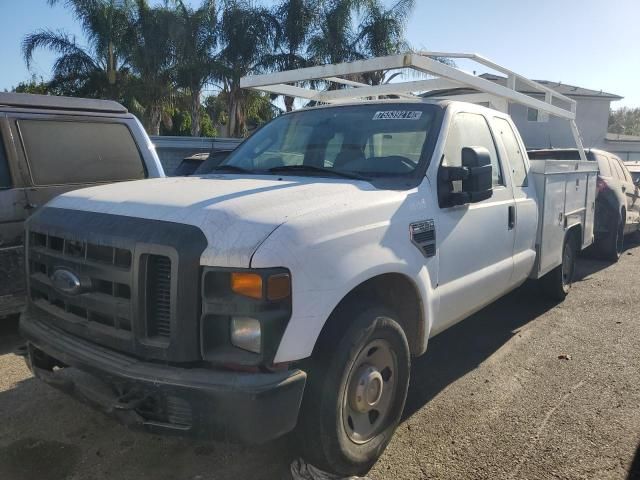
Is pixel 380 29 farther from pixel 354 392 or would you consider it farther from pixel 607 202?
pixel 354 392

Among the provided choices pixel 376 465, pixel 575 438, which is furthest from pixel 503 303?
pixel 376 465

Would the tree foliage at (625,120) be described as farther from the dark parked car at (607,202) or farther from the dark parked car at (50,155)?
the dark parked car at (50,155)

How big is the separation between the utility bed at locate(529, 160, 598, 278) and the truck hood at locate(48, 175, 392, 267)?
2.44 metres

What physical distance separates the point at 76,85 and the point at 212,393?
28130 mm

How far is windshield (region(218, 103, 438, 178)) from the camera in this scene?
3.45 meters

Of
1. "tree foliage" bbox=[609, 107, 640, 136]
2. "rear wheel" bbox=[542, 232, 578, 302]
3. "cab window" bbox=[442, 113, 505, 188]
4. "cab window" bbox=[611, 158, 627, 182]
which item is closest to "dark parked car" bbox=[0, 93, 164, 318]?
"cab window" bbox=[442, 113, 505, 188]

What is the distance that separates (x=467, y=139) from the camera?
388cm

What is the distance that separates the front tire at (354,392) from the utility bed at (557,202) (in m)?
2.49

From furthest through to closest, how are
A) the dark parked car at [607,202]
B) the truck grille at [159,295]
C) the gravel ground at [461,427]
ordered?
the dark parked car at [607,202] < the gravel ground at [461,427] < the truck grille at [159,295]

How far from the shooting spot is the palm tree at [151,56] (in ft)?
85.0

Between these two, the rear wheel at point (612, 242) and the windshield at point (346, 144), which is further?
the rear wheel at point (612, 242)

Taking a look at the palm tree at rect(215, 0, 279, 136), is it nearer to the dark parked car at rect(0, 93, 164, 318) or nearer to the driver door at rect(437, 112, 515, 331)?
the dark parked car at rect(0, 93, 164, 318)

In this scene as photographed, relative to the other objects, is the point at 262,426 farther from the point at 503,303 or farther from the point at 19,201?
the point at 503,303

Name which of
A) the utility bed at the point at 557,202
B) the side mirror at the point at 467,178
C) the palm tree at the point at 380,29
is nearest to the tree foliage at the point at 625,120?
the palm tree at the point at 380,29
